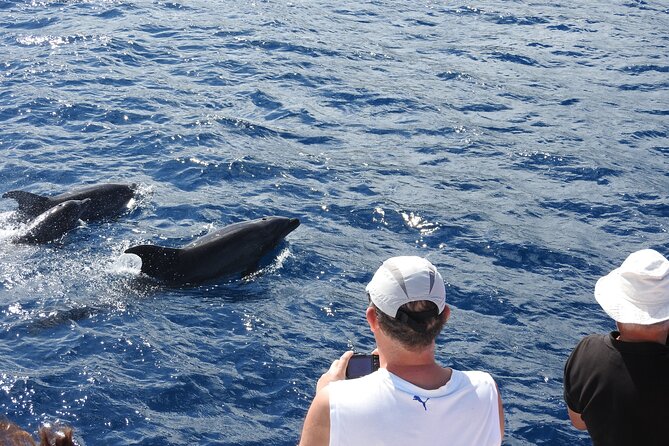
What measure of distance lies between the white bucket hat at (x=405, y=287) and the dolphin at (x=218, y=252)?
274 inches

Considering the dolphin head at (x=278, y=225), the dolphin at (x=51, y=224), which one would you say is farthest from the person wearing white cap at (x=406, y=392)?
the dolphin at (x=51, y=224)

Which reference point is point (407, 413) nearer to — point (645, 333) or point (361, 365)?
point (361, 365)

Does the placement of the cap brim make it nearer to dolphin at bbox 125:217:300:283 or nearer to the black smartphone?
the black smartphone

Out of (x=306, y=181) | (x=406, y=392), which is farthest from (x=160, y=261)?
(x=406, y=392)

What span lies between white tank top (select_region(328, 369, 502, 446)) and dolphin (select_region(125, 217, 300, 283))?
705 cm

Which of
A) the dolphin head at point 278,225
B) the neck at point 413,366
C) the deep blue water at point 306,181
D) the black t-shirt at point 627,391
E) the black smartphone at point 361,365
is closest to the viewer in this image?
the neck at point 413,366

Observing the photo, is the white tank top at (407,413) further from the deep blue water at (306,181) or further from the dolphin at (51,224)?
the dolphin at (51,224)

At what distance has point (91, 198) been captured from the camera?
1423 centimetres

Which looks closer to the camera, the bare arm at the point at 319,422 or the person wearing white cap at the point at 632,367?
the bare arm at the point at 319,422

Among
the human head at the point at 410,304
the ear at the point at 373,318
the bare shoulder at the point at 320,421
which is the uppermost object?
the human head at the point at 410,304

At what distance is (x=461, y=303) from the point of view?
472 inches

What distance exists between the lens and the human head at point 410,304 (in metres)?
5.08

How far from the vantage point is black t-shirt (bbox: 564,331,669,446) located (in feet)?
19.6

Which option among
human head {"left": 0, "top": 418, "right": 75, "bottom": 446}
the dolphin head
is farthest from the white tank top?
the dolphin head
